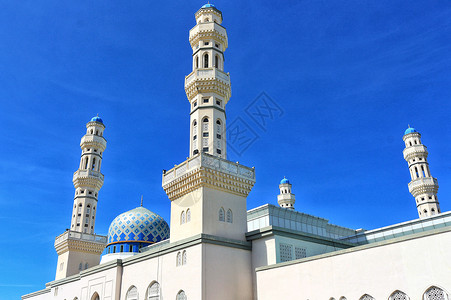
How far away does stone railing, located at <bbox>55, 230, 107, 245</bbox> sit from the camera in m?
29.7

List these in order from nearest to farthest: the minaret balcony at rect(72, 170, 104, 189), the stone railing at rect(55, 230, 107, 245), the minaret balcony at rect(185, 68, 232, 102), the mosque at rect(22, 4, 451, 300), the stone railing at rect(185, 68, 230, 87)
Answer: the mosque at rect(22, 4, 451, 300), the minaret balcony at rect(185, 68, 232, 102), the stone railing at rect(185, 68, 230, 87), the stone railing at rect(55, 230, 107, 245), the minaret balcony at rect(72, 170, 104, 189)

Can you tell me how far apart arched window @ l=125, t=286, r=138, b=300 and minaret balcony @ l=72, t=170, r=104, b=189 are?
46.0 feet

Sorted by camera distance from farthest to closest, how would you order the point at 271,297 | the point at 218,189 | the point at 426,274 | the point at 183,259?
the point at 218,189 → the point at 183,259 → the point at 271,297 → the point at 426,274

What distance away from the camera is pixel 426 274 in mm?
11664

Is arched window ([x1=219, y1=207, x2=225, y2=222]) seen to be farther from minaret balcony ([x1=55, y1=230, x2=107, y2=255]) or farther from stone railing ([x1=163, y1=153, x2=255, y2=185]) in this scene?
minaret balcony ([x1=55, y1=230, x2=107, y2=255])

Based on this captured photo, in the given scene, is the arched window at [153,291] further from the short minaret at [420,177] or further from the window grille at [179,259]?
the short minaret at [420,177]

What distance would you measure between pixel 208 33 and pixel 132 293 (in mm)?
14969

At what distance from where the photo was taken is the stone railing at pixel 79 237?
97.5ft

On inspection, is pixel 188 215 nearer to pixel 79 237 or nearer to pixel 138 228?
pixel 138 228

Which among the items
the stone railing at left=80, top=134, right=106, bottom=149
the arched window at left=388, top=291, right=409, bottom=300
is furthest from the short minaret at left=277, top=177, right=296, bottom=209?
the arched window at left=388, top=291, right=409, bottom=300

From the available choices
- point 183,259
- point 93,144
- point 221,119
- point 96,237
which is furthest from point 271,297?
point 93,144

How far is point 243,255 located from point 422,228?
401 inches

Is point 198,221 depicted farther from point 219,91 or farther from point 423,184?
point 423,184

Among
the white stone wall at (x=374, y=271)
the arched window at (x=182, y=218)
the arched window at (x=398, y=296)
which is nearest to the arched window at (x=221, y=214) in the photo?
the arched window at (x=182, y=218)
